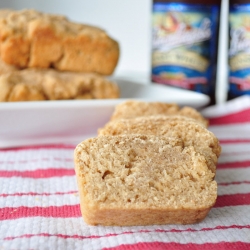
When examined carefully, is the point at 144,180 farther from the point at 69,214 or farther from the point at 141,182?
the point at 69,214

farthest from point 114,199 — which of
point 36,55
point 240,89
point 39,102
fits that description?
point 240,89

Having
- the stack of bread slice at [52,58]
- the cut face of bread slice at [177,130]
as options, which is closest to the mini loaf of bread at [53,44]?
the stack of bread slice at [52,58]

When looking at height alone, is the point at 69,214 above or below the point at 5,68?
below

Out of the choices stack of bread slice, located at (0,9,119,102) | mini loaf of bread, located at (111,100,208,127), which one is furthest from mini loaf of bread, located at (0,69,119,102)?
mini loaf of bread, located at (111,100,208,127)

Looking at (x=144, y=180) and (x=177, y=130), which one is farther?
(x=177, y=130)

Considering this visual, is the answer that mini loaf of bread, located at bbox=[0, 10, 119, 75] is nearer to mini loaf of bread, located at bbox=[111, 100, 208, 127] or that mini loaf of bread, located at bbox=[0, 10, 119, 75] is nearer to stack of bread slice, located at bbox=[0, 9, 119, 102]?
stack of bread slice, located at bbox=[0, 9, 119, 102]

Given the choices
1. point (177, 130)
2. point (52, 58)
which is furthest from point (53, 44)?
point (177, 130)
